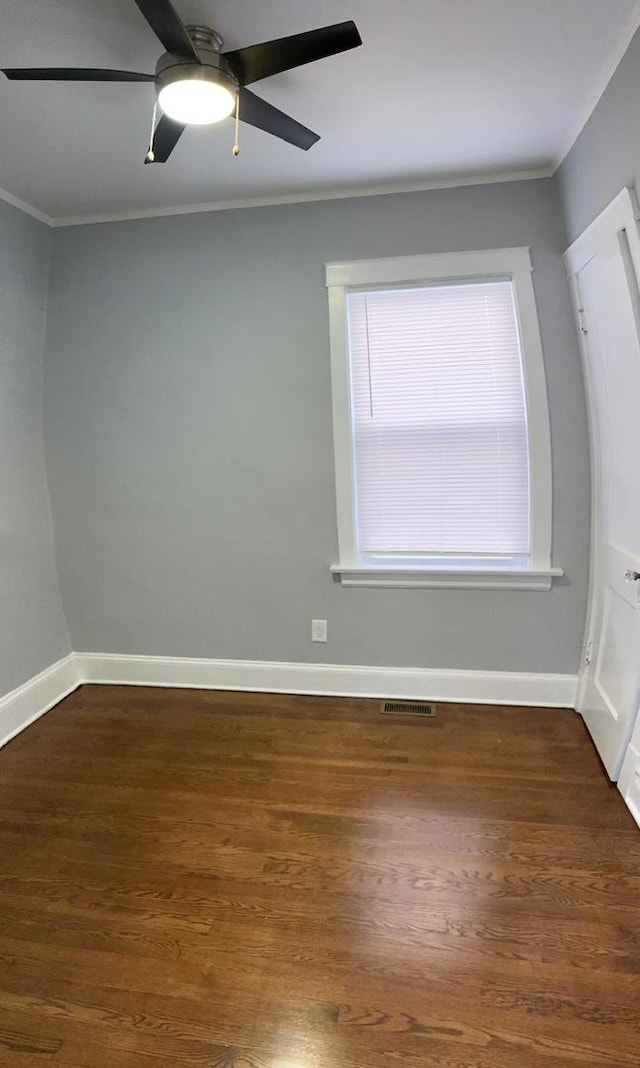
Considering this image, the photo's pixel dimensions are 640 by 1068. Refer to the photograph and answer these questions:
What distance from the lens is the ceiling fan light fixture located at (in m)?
1.41

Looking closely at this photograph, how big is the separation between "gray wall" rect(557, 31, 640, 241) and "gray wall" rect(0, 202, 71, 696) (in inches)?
98.4

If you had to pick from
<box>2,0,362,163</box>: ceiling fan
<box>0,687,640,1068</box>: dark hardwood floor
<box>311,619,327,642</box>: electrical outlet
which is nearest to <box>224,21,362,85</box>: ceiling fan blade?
<box>2,0,362,163</box>: ceiling fan

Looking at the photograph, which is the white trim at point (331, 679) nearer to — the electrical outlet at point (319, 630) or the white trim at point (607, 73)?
the electrical outlet at point (319, 630)

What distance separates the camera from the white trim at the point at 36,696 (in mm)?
2574

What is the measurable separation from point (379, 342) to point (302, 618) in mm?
1442

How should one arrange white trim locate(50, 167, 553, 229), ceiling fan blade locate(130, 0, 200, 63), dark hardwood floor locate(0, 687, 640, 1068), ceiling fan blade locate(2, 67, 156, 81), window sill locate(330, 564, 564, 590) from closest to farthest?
ceiling fan blade locate(130, 0, 200, 63), dark hardwood floor locate(0, 687, 640, 1068), ceiling fan blade locate(2, 67, 156, 81), white trim locate(50, 167, 553, 229), window sill locate(330, 564, 564, 590)

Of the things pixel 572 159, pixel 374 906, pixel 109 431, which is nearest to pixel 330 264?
pixel 572 159

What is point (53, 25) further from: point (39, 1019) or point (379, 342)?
point (39, 1019)

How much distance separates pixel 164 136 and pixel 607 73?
4.75 feet

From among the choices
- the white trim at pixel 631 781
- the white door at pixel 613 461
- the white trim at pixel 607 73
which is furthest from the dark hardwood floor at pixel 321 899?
the white trim at pixel 607 73

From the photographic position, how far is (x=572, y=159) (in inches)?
84.0

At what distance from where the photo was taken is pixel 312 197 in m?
2.51

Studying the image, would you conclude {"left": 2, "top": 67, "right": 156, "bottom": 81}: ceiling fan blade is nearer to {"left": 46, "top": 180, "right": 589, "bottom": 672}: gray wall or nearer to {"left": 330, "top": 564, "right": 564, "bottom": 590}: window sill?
{"left": 46, "top": 180, "right": 589, "bottom": 672}: gray wall

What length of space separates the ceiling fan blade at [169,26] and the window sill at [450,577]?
1990 mm
